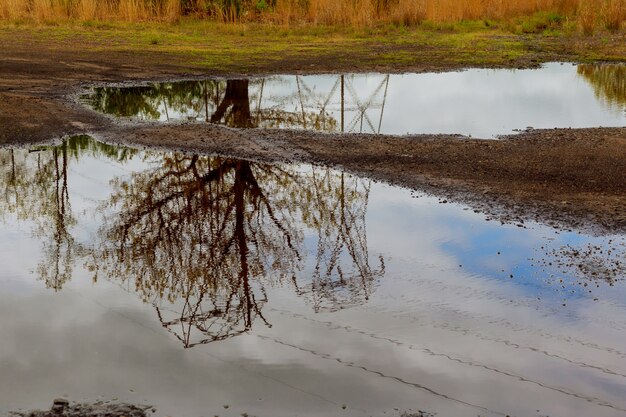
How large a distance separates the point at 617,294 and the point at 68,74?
46.3ft

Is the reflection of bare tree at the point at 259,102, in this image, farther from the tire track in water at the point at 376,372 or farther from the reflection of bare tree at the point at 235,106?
the tire track in water at the point at 376,372

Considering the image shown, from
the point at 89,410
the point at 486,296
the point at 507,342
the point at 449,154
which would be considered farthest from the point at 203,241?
the point at 449,154

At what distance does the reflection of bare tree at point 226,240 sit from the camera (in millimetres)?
6320

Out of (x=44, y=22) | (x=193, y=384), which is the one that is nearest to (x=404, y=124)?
(x=193, y=384)

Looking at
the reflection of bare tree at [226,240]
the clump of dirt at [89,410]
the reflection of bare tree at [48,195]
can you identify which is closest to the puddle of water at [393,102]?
the reflection of bare tree at [48,195]

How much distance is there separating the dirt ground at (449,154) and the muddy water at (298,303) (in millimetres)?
525

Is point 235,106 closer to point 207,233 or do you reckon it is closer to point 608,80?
point 207,233

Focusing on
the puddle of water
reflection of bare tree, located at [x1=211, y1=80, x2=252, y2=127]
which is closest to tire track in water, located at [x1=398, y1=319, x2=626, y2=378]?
the puddle of water

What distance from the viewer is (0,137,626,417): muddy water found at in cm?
488

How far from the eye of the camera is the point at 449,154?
35.5 ft

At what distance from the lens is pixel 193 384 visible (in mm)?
4914

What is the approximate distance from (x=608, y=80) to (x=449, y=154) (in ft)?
29.2

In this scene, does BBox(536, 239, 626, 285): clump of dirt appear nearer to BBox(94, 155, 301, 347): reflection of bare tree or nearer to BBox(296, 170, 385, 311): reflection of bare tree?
BBox(296, 170, 385, 311): reflection of bare tree

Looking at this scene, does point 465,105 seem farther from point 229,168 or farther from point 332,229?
point 332,229
